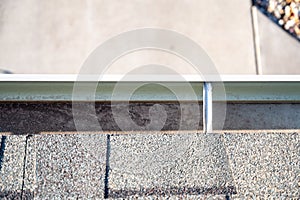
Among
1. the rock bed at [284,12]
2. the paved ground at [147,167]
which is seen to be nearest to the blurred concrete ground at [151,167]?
the paved ground at [147,167]

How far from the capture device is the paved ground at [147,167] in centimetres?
153

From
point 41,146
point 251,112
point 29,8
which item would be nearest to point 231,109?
point 251,112

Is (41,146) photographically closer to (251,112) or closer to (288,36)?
(251,112)

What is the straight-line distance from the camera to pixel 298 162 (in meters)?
1.65

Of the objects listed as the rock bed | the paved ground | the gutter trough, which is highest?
the rock bed

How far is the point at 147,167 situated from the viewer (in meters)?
1.57

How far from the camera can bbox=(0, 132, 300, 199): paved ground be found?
153cm

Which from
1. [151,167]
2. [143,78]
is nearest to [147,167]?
[151,167]

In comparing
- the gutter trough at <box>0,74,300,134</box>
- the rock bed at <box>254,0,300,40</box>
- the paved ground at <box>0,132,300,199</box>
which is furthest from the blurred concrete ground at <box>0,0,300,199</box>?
the rock bed at <box>254,0,300,40</box>

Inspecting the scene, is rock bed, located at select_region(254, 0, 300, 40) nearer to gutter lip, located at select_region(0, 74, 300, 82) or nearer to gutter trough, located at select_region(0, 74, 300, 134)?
gutter trough, located at select_region(0, 74, 300, 134)

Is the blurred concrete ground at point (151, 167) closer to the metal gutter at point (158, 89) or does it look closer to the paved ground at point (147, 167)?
the paved ground at point (147, 167)

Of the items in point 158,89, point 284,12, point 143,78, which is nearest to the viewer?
point 143,78

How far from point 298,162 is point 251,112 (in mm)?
774

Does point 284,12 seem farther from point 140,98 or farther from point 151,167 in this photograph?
point 151,167
